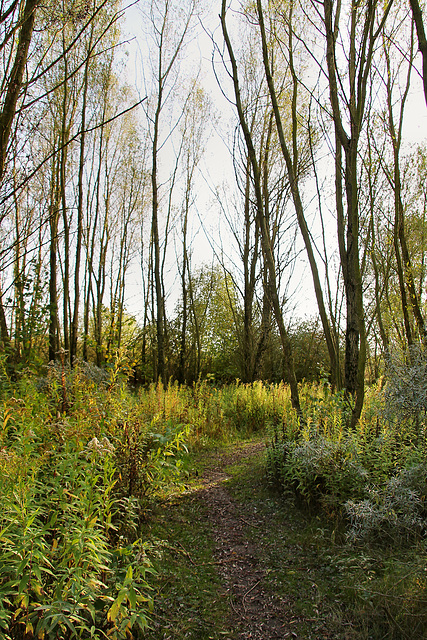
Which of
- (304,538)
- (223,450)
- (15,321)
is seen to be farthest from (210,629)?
(15,321)

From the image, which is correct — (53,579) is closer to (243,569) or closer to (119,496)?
(119,496)

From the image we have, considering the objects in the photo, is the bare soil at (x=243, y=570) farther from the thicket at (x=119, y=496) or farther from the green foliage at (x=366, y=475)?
the green foliage at (x=366, y=475)

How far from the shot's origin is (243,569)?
2486 millimetres

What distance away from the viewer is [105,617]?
5.84ft

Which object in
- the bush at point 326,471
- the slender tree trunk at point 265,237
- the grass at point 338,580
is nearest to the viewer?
the grass at point 338,580

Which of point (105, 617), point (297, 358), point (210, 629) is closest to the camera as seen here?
point (105, 617)

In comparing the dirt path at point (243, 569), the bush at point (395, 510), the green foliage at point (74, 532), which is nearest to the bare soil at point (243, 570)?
the dirt path at point (243, 569)

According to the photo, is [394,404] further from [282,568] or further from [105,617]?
[105,617]

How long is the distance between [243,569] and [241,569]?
1 cm

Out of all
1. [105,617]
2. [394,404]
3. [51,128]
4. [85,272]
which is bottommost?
[105,617]

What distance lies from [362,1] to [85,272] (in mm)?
9386

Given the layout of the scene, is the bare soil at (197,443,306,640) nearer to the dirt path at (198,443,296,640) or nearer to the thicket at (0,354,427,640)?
the dirt path at (198,443,296,640)

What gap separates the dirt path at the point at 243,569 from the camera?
2.00 meters

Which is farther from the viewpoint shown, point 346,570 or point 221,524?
point 221,524
